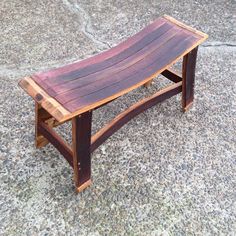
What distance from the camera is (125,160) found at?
216 centimetres

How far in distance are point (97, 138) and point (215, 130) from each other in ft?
2.92

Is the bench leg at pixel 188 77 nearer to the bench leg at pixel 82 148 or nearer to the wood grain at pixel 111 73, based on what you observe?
the wood grain at pixel 111 73

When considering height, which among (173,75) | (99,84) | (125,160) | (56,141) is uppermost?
(99,84)

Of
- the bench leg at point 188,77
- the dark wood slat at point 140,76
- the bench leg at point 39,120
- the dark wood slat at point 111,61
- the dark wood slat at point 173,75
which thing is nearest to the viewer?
the dark wood slat at point 140,76

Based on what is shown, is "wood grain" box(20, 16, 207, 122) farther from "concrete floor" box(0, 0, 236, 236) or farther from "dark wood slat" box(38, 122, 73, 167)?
"concrete floor" box(0, 0, 236, 236)

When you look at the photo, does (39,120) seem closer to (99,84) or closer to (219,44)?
(99,84)

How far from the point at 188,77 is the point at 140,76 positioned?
0.57 meters

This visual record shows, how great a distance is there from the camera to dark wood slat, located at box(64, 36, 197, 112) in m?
1.69

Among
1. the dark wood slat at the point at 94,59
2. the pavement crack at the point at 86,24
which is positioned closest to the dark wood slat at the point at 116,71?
the dark wood slat at the point at 94,59

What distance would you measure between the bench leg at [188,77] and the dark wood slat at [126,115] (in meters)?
0.05

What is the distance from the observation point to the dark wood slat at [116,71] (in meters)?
1.78

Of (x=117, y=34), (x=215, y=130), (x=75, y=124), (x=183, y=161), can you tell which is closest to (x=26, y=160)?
(x=75, y=124)

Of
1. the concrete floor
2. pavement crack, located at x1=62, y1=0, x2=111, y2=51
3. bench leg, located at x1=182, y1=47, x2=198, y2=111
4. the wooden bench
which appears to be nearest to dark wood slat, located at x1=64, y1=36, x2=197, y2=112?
the wooden bench

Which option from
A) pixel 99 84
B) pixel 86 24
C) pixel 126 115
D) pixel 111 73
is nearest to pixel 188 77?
pixel 126 115
